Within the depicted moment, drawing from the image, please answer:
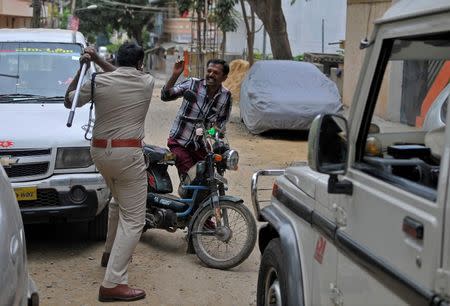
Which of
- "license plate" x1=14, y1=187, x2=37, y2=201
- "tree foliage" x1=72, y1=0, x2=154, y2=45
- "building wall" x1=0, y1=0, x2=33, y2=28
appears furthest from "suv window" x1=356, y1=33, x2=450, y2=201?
"tree foliage" x1=72, y1=0, x2=154, y2=45

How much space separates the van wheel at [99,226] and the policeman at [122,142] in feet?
4.22

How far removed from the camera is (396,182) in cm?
249

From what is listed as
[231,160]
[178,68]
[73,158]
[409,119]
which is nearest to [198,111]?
[178,68]

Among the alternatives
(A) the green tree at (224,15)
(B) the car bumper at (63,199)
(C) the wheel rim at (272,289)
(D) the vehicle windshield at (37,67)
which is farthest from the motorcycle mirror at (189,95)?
(A) the green tree at (224,15)

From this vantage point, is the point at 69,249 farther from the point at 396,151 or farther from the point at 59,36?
the point at 396,151

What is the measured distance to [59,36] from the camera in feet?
24.9

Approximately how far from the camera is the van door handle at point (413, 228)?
2.16m

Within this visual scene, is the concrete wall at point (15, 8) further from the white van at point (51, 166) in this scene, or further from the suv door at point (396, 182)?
the suv door at point (396, 182)

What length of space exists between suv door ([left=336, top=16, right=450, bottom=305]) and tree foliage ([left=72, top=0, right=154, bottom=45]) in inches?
2475

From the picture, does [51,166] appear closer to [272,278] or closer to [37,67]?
[37,67]

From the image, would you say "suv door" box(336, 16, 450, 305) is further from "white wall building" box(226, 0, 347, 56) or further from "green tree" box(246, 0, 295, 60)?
"white wall building" box(226, 0, 347, 56)

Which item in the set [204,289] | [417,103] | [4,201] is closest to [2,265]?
[4,201]

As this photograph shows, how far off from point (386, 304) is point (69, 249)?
179 inches

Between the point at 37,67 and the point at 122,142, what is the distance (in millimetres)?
2539
